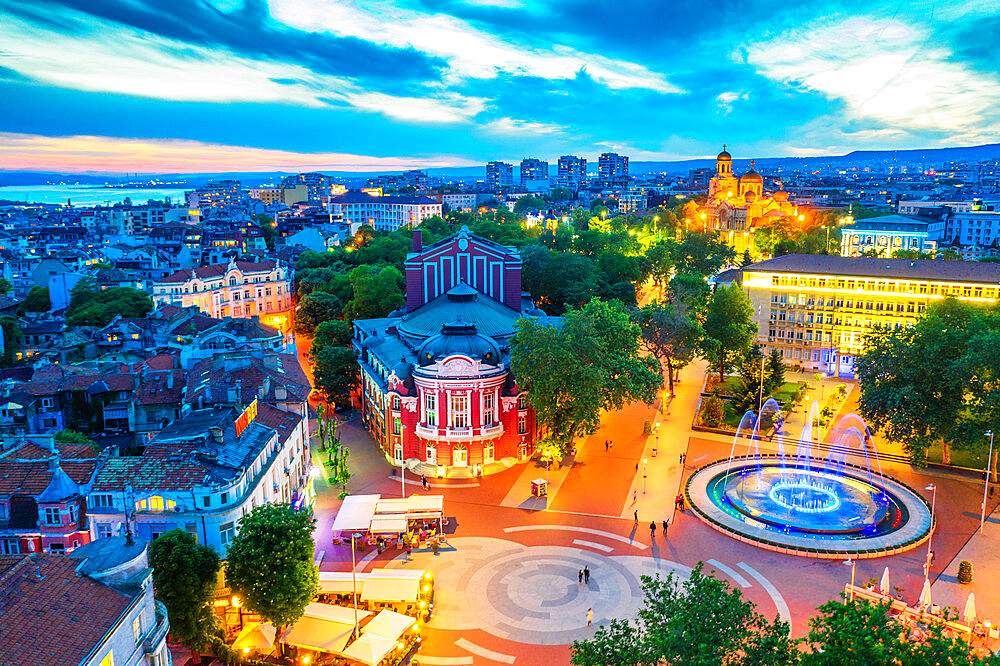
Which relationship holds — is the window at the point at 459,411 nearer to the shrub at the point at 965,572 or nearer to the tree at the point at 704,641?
the tree at the point at 704,641

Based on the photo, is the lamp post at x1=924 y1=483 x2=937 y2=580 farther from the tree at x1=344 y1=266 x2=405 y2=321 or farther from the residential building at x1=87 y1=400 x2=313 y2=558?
the tree at x1=344 y1=266 x2=405 y2=321

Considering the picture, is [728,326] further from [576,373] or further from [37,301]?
[37,301]

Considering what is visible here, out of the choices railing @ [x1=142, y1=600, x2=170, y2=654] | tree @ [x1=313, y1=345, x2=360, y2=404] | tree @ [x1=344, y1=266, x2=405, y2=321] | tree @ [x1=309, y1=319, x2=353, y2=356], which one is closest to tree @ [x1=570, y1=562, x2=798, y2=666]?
railing @ [x1=142, y1=600, x2=170, y2=654]

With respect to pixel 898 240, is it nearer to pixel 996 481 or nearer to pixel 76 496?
pixel 996 481

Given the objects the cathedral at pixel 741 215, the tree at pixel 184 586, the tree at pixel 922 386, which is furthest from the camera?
the cathedral at pixel 741 215

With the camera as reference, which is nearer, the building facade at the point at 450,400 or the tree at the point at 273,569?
the tree at the point at 273,569

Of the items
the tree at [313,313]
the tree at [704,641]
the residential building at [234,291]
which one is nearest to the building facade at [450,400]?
the tree at [704,641]
